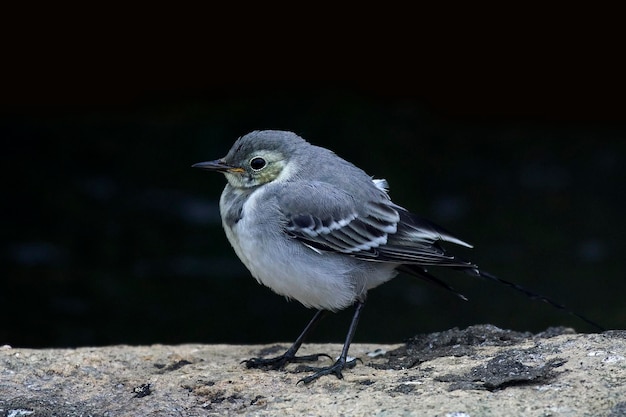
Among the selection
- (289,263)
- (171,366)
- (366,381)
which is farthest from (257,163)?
(366,381)

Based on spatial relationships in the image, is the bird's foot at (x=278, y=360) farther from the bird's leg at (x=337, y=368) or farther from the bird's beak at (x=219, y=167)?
the bird's beak at (x=219, y=167)

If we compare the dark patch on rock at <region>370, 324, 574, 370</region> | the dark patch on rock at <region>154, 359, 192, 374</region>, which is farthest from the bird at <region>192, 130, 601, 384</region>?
the dark patch on rock at <region>154, 359, 192, 374</region>

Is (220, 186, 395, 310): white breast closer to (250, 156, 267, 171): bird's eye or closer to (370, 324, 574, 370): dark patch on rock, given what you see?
(250, 156, 267, 171): bird's eye

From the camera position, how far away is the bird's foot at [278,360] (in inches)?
251

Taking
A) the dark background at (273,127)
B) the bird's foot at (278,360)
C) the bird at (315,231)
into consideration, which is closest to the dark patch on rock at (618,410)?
the bird at (315,231)

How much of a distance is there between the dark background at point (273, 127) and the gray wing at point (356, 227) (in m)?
3.50

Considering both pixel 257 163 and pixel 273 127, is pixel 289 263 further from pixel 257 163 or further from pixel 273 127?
pixel 273 127

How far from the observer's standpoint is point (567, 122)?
14.0 meters

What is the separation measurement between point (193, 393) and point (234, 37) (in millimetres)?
8605

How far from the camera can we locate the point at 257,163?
6.47 meters

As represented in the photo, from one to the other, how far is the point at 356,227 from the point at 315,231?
28 centimetres

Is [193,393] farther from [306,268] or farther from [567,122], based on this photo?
[567,122]

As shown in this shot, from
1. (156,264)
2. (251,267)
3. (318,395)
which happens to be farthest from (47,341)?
(318,395)

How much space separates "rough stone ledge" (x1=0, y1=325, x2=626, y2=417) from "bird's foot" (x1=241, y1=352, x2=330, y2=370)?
8 cm
